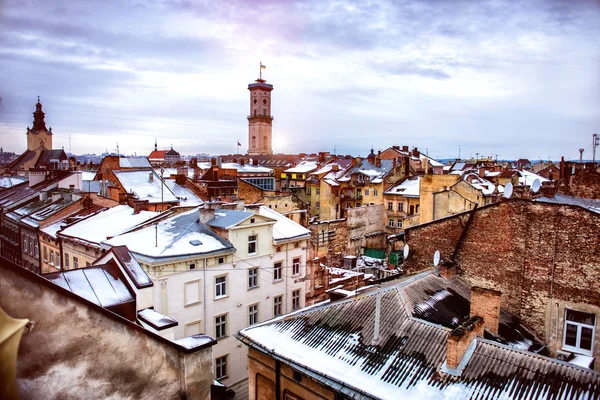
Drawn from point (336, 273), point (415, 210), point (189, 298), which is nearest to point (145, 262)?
point (189, 298)

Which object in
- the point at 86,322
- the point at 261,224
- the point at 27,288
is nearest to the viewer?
the point at 27,288

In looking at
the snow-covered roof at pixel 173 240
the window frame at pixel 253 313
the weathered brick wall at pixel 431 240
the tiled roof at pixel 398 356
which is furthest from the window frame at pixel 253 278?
the tiled roof at pixel 398 356

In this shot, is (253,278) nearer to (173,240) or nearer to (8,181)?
(173,240)

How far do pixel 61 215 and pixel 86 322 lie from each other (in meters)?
25.7

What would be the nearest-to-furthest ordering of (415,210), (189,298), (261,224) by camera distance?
1. (189,298)
2. (261,224)
3. (415,210)

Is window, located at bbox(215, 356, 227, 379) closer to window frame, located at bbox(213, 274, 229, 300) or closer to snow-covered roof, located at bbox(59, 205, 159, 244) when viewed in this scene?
window frame, located at bbox(213, 274, 229, 300)

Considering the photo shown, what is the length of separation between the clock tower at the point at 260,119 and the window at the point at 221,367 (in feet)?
331

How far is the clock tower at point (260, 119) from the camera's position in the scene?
118438 mm

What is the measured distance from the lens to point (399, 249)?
4228cm

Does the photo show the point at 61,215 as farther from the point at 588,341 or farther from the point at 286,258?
the point at 588,341

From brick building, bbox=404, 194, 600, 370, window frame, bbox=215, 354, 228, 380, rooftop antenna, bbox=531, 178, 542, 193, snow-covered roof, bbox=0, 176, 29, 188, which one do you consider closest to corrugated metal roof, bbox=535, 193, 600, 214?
brick building, bbox=404, 194, 600, 370

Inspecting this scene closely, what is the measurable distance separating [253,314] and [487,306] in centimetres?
1229

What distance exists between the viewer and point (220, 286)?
1927 cm

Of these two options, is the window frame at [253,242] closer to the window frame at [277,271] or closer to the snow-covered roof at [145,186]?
the window frame at [277,271]
